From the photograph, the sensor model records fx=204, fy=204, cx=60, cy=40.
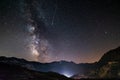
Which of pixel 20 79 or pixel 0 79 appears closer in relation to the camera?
pixel 0 79

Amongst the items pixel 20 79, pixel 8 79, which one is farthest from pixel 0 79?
pixel 20 79

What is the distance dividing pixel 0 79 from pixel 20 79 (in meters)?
14.8

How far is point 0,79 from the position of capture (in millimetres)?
106312

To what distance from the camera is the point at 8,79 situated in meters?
113

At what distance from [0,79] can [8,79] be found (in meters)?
7.41

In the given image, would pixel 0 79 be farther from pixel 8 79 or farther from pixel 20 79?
pixel 20 79

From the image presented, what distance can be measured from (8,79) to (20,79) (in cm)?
784

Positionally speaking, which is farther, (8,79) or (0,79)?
(8,79)

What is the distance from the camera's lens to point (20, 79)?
4668 inches
